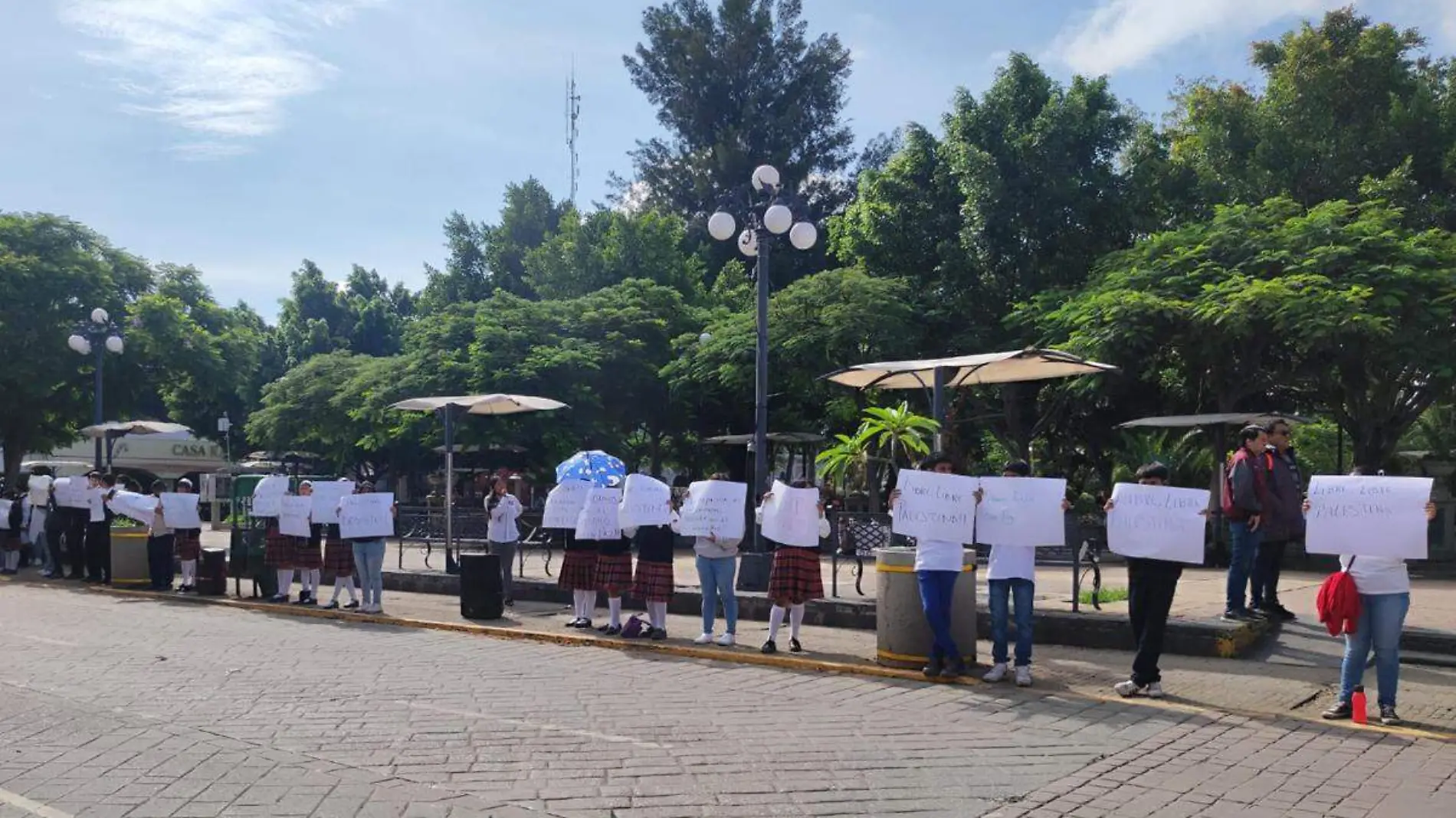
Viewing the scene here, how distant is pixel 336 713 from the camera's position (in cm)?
869

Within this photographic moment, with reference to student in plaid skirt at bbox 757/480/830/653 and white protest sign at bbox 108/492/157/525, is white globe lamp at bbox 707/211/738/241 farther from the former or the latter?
white protest sign at bbox 108/492/157/525

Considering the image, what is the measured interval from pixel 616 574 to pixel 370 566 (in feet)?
13.1

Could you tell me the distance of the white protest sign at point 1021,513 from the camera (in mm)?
9688

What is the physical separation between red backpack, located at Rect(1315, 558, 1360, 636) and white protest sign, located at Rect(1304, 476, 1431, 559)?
18 centimetres

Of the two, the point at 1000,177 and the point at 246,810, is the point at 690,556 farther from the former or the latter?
the point at 246,810

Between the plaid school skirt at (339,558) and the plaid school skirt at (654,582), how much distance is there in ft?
17.5

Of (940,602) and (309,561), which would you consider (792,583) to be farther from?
(309,561)

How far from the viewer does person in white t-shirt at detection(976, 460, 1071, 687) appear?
966cm

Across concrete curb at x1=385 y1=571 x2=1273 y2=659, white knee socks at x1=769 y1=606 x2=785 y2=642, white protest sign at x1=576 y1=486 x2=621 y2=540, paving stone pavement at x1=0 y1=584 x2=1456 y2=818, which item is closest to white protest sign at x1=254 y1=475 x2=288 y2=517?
concrete curb at x1=385 y1=571 x2=1273 y2=659

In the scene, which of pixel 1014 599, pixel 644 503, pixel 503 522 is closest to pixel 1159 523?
pixel 1014 599

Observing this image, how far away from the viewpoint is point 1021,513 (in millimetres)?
9742

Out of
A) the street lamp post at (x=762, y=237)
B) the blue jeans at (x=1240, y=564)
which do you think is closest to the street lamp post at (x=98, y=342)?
the street lamp post at (x=762, y=237)

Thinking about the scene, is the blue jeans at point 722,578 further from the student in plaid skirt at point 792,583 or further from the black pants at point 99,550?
the black pants at point 99,550

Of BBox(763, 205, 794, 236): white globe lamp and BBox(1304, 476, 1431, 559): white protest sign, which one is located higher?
BBox(763, 205, 794, 236): white globe lamp
